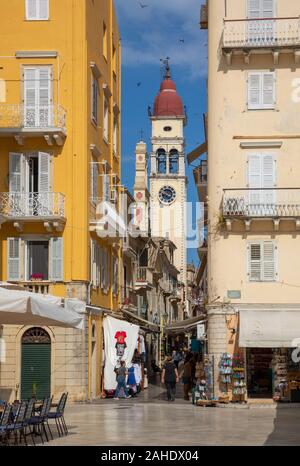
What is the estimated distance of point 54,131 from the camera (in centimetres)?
3712

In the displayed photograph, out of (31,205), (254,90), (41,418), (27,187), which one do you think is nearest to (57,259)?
(31,205)

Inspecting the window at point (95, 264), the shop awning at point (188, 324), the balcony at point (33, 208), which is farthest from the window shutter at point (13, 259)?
the shop awning at point (188, 324)

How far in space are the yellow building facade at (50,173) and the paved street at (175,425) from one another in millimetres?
2746

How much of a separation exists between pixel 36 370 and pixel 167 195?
88800 millimetres

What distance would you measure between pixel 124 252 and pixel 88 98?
1484 cm

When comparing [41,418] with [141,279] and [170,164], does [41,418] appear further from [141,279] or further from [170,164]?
[170,164]

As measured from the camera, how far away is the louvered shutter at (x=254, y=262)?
35.6m

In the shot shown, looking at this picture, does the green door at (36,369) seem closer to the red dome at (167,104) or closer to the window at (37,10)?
the window at (37,10)

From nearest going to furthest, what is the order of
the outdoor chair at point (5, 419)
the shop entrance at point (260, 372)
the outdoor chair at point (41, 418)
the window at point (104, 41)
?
the outdoor chair at point (5, 419) < the outdoor chair at point (41, 418) < the shop entrance at point (260, 372) < the window at point (104, 41)

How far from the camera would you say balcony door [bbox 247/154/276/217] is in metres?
35.8

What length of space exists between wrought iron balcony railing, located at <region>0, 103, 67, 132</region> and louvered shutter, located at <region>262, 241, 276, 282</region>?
916 centimetres

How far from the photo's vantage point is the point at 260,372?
35.4m

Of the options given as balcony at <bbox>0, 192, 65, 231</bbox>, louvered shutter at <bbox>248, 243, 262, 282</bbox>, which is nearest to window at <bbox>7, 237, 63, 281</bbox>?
balcony at <bbox>0, 192, 65, 231</bbox>
